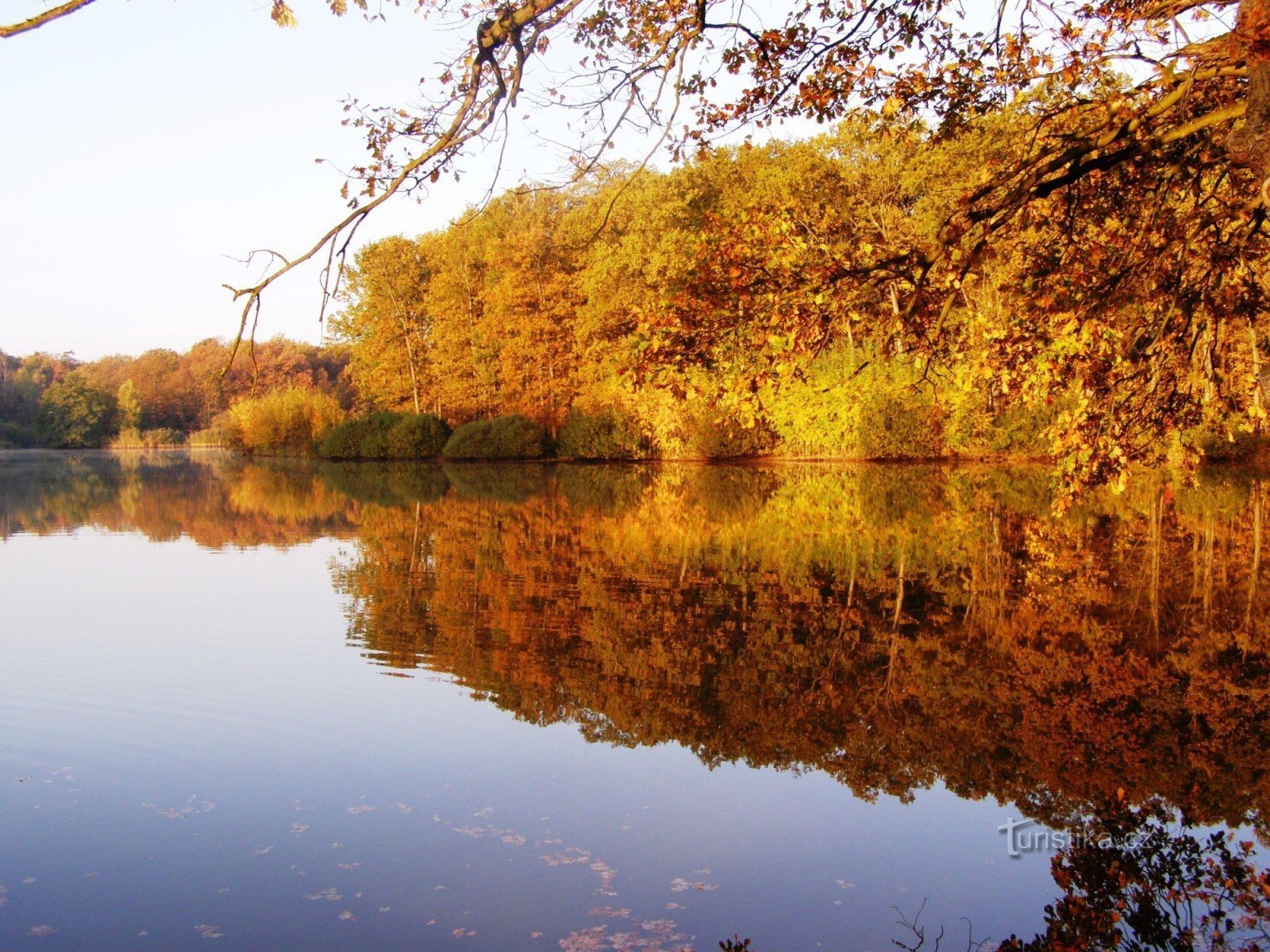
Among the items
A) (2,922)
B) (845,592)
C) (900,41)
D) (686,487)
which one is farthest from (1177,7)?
(686,487)

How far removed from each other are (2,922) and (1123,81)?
10514 millimetres

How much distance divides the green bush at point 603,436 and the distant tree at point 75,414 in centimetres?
4841

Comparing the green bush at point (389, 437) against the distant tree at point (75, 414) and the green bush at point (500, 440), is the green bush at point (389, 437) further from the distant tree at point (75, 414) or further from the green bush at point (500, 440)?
the distant tree at point (75, 414)

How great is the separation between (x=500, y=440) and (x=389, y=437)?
5.56 metres

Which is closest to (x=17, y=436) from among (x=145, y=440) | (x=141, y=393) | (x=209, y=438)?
(x=141, y=393)

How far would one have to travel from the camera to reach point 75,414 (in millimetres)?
73375

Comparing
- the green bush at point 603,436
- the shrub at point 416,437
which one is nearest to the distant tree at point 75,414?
the shrub at point 416,437

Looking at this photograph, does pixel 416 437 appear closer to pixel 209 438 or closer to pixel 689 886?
pixel 209 438

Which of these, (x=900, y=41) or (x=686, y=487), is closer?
(x=900, y=41)

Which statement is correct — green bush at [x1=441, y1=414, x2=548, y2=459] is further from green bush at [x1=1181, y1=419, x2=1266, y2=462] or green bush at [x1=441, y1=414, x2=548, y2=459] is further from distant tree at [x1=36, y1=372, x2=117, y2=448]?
distant tree at [x1=36, y1=372, x2=117, y2=448]

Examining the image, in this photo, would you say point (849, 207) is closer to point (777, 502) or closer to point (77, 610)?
point (777, 502)

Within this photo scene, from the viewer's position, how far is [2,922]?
4.12 meters

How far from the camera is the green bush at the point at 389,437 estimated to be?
144ft

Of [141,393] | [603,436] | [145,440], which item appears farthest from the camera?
[141,393]
